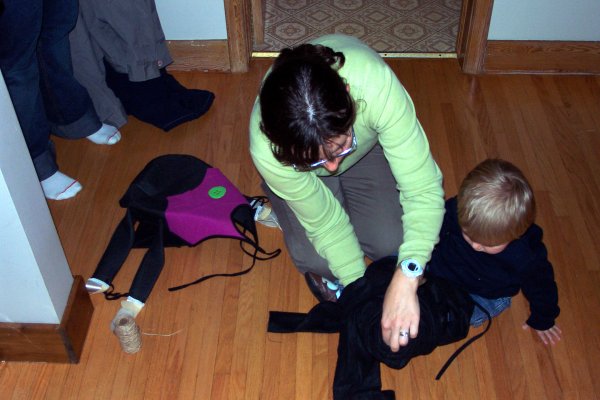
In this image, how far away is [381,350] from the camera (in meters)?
1.69

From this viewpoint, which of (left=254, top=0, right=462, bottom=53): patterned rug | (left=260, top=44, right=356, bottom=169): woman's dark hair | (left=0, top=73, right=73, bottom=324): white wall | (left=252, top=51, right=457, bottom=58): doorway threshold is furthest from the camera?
(left=254, top=0, right=462, bottom=53): patterned rug

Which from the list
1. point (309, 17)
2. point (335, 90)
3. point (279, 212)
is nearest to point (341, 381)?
point (279, 212)

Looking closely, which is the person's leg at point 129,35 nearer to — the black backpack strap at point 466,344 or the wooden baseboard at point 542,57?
the wooden baseboard at point 542,57

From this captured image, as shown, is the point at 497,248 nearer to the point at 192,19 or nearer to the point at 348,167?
the point at 348,167

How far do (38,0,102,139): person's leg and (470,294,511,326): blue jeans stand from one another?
4.60ft

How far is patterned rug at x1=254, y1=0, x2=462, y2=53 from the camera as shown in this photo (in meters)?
2.94

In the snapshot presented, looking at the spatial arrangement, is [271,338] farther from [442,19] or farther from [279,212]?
[442,19]

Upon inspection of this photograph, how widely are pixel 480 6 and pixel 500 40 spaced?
18 centimetres

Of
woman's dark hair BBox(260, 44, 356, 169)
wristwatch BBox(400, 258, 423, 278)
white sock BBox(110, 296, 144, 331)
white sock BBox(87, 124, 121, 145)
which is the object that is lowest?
white sock BBox(110, 296, 144, 331)

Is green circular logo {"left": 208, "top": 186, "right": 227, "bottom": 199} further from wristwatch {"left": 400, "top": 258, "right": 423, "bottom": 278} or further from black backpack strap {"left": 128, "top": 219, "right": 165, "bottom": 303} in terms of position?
wristwatch {"left": 400, "top": 258, "right": 423, "bottom": 278}

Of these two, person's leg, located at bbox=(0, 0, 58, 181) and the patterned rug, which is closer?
person's leg, located at bbox=(0, 0, 58, 181)

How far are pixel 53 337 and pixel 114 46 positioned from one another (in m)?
1.06

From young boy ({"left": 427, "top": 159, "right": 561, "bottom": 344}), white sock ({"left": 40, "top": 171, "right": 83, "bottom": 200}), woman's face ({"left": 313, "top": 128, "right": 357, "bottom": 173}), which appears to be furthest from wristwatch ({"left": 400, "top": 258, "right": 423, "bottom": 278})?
white sock ({"left": 40, "top": 171, "right": 83, "bottom": 200})

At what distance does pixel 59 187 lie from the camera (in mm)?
2250
